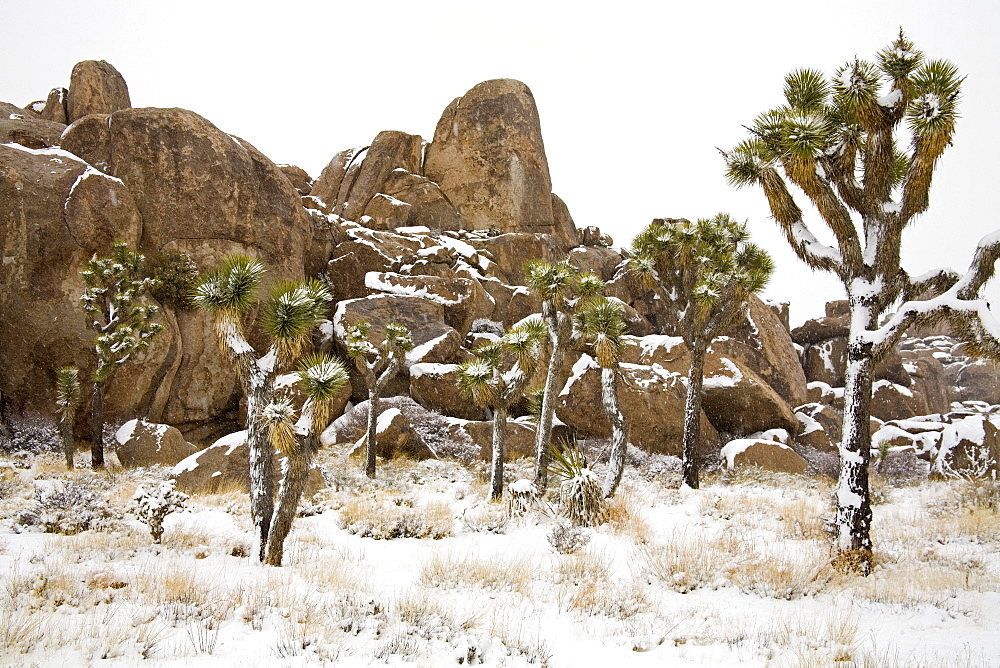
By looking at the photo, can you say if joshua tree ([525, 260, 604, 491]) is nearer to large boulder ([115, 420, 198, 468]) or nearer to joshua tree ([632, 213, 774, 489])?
joshua tree ([632, 213, 774, 489])

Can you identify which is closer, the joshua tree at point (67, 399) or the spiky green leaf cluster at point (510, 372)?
the spiky green leaf cluster at point (510, 372)

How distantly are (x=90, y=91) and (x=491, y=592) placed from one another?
42.6 metres

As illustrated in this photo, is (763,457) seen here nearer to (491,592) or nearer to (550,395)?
(550,395)

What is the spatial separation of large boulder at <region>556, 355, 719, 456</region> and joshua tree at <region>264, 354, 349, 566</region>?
1324cm

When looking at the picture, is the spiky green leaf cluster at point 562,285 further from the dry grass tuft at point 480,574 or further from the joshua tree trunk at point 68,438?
the joshua tree trunk at point 68,438

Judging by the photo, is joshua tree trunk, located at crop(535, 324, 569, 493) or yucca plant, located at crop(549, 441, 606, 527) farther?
joshua tree trunk, located at crop(535, 324, 569, 493)

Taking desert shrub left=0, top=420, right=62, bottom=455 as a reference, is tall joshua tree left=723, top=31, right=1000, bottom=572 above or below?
above

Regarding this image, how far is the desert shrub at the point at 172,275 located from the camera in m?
23.2

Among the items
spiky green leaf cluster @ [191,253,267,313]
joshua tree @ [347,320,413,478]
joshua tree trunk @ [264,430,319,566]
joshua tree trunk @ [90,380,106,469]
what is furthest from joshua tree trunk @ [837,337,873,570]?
joshua tree trunk @ [90,380,106,469]

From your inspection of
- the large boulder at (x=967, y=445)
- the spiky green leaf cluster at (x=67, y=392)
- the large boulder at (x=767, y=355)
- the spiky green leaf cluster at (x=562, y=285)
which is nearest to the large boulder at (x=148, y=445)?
the spiky green leaf cluster at (x=67, y=392)

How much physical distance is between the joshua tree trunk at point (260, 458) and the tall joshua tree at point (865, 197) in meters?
8.73

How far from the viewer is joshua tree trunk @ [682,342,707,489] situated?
1581cm

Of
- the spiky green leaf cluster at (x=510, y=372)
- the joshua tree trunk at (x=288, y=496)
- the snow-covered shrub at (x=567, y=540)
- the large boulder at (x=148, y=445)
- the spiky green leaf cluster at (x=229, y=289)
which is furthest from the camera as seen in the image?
the large boulder at (x=148, y=445)

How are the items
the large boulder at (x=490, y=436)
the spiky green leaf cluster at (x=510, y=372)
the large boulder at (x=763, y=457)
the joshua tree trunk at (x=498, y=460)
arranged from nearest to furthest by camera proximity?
the joshua tree trunk at (x=498, y=460)
the spiky green leaf cluster at (x=510, y=372)
the large boulder at (x=763, y=457)
the large boulder at (x=490, y=436)
